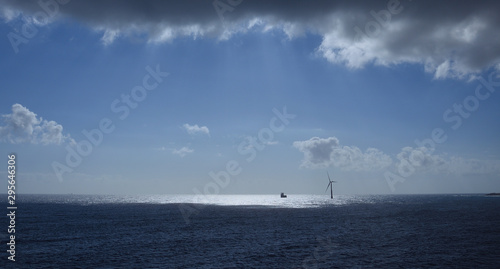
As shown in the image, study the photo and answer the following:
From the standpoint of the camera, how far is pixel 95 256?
5772cm

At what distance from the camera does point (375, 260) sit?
5394 cm

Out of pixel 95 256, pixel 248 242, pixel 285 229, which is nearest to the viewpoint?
pixel 95 256

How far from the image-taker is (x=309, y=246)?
217 feet

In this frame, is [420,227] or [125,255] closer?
[125,255]

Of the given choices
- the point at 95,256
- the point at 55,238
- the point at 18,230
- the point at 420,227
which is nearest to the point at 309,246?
the point at 95,256

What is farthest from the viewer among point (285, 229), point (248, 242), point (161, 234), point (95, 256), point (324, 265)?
point (285, 229)

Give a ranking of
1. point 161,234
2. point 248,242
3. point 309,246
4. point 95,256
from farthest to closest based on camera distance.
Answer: point 161,234, point 248,242, point 309,246, point 95,256

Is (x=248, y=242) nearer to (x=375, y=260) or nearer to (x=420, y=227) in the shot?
(x=375, y=260)

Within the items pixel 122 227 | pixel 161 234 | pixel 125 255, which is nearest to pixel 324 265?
pixel 125 255

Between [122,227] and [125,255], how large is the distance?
137ft

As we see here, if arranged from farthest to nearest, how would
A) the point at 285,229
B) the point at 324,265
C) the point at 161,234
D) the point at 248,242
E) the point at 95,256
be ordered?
the point at 285,229
the point at 161,234
the point at 248,242
the point at 95,256
the point at 324,265

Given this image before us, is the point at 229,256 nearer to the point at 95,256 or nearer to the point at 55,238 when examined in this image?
the point at 95,256

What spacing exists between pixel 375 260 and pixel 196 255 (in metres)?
30.5

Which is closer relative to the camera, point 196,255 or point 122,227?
point 196,255
